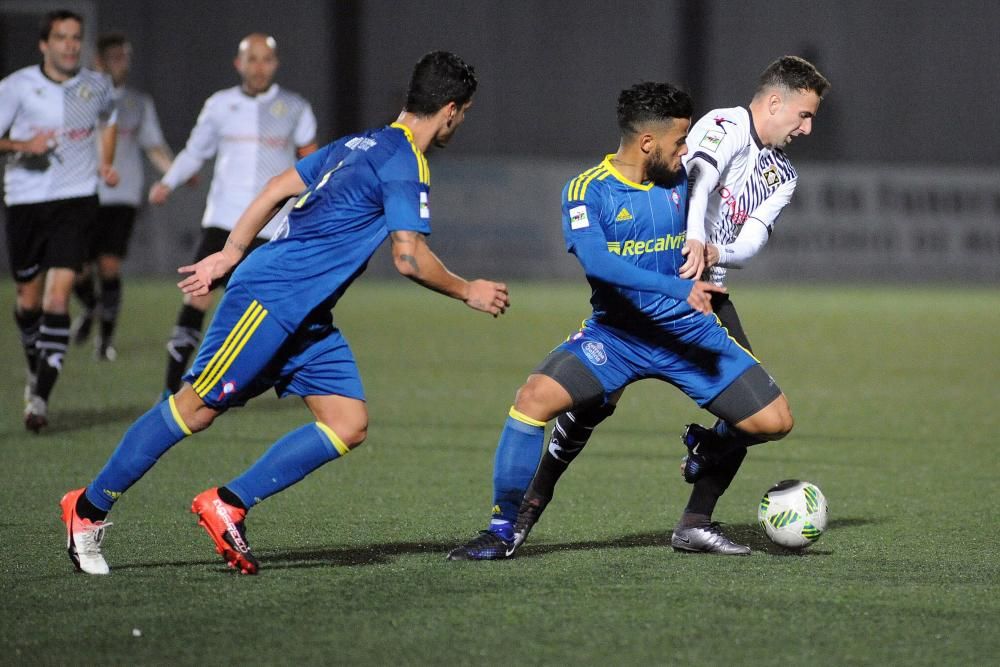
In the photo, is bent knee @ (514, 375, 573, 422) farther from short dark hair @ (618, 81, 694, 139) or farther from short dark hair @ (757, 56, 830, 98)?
short dark hair @ (757, 56, 830, 98)

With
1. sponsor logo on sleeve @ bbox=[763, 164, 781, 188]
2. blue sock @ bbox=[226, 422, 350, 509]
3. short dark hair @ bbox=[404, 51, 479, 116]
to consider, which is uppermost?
short dark hair @ bbox=[404, 51, 479, 116]

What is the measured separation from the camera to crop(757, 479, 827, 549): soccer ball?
5.43 metres

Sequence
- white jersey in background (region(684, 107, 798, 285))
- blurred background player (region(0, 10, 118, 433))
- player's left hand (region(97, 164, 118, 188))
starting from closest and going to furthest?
white jersey in background (region(684, 107, 798, 285)) → blurred background player (region(0, 10, 118, 433)) → player's left hand (region(97, 164, 118, 188))

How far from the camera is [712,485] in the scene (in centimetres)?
571

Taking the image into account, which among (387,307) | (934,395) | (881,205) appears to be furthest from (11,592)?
(881,205)

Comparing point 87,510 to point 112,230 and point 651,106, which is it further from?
point 112,230

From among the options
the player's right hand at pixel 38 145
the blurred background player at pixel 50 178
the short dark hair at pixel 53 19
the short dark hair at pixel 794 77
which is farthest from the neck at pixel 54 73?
the short dark hair at pixel 794 77

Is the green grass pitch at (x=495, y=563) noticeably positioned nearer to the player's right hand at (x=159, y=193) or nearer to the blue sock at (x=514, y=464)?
the blue sock at (x=514, y=464)

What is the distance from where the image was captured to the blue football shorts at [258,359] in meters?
4.92

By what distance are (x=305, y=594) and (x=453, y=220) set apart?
633 inches

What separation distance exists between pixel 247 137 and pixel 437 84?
490 centimetres

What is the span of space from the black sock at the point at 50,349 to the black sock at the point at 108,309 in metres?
3.42

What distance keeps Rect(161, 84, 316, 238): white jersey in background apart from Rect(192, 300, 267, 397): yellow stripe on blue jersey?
4.67 meters

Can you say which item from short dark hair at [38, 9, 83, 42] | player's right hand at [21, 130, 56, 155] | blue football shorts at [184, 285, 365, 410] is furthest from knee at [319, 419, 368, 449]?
short dark hair at [38, 9, 83, 42]
